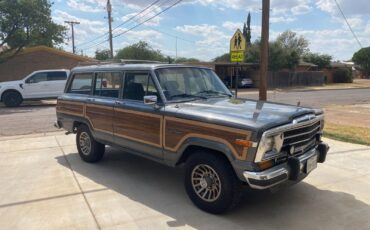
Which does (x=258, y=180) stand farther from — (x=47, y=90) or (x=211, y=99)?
(x=47, y=90)

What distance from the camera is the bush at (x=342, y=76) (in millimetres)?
50406

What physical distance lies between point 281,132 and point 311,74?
139ft

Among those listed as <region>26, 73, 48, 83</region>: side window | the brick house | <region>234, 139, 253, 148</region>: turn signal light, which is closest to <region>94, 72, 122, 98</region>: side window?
<region>234, 139, 253, 148</region>: turn signal light

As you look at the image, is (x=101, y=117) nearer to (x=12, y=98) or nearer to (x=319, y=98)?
(x=12, y=98)

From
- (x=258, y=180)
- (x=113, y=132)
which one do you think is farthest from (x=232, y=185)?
(x=113, y=132)

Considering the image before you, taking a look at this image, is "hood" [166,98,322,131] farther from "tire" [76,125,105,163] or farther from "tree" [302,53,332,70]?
"tree" [302,53,332,70]

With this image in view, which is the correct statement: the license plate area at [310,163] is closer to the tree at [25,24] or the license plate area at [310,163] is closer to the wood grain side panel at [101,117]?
the wood grain side panel at [101,117]

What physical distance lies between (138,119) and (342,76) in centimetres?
5151

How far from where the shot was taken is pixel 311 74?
4331 cm

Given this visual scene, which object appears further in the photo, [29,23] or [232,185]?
[29,23]

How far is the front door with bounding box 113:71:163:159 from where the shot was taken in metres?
5.10

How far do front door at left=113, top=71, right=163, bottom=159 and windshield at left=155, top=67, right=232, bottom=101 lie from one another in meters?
0.20

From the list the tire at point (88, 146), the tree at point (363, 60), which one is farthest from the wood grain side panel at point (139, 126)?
the tree at point (363, 60)

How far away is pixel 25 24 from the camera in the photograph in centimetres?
2134
